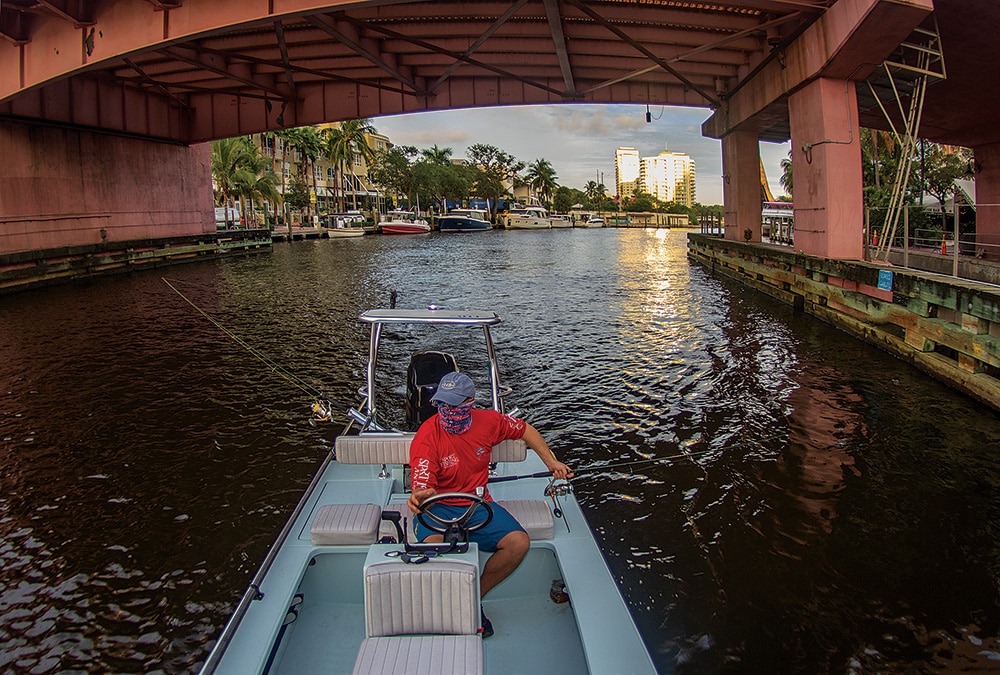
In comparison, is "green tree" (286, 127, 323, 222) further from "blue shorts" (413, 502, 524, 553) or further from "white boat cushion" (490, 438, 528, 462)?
"blue shorts" (413, 502, 524, 553)

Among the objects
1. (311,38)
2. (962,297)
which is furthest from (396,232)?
(962,297)

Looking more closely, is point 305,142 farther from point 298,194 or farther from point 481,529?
point 481,529

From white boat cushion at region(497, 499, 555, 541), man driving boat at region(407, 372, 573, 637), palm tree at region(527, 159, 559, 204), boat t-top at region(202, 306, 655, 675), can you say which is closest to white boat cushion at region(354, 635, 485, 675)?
boat t-top at region(202, 306, 655, 675)

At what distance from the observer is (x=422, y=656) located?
3.59 metres

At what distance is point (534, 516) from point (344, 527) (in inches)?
55.8

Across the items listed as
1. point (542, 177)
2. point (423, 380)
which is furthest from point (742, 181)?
point (542, 177)

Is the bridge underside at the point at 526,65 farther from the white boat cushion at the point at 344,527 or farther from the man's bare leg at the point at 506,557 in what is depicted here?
the man's bare leg at the point at 506,557

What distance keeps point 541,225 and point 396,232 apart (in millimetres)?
37783

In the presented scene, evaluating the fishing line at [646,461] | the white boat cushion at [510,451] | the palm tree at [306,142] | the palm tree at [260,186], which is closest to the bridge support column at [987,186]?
the fishing line at [646,461]

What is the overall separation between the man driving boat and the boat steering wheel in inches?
3.0

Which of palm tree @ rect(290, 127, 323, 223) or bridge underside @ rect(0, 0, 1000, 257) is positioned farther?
palm tree @ rect(290, 127, 323, 223)

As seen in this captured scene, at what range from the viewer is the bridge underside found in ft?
56.9

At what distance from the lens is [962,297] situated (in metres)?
10.5

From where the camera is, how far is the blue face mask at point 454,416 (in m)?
4.67
